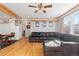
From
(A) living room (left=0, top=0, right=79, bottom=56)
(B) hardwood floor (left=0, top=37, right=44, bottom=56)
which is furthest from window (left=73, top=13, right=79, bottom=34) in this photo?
(B) hardwood floor (left=0, top=37, right=44, bottom=56)

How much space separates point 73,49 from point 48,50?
903 millimetres

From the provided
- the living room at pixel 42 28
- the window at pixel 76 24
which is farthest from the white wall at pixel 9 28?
the window at pixel 76 24

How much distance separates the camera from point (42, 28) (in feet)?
44.7

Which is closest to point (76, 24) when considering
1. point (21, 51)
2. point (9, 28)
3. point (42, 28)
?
point (21, 51)

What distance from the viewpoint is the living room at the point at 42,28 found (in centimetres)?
458

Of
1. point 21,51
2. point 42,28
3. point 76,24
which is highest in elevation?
point 76,24

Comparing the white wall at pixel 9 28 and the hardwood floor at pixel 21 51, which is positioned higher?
the white wall at pixel 9 28

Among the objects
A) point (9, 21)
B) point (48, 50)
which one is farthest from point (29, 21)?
point (48, 50)

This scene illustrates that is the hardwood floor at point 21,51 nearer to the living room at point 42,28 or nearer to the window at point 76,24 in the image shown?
the living room at point 42,28

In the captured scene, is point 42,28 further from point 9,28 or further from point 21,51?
point 21,51

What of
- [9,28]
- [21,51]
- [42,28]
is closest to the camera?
[21,51]

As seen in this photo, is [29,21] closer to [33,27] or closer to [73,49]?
[33,27]

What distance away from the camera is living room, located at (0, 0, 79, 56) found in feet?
15.0

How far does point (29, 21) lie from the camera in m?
14.0
